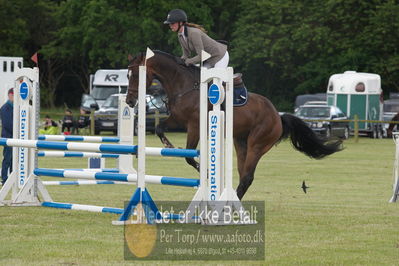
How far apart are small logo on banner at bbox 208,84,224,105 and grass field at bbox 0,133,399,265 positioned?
142 cm

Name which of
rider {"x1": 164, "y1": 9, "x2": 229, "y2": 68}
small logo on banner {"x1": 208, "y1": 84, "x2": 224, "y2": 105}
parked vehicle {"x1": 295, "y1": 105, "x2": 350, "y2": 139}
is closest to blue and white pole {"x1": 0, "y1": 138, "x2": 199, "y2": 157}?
small logo on banner {"x1": 208, "y1": 84, "x2": 224, "y2": 105}

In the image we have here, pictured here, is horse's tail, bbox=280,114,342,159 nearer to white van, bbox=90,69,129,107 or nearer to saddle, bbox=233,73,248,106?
saddle, bbox=233,73,248,106

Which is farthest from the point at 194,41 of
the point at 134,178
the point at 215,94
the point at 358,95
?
the point at 358,95

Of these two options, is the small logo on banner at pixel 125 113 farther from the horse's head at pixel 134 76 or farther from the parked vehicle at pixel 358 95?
the parked vehicle at pixel 358 95

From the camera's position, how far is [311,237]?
8.63 metres

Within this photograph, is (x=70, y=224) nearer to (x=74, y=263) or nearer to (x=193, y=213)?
(x=193, y=213)

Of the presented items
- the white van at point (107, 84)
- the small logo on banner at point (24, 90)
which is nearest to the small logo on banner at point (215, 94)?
the small logo on banner at point (24, 90)

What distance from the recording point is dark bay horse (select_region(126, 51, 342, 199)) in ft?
34.9

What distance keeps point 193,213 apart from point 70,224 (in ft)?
4.33

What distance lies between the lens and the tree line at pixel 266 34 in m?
47.8

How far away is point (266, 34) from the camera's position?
4897 centimetres

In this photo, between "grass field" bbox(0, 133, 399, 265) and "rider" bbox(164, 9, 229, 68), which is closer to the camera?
"grass field" bbox(0, 133, 399, 265)

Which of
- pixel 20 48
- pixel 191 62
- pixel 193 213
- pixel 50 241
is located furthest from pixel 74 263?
pixel 20 48

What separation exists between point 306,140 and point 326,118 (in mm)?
22739
